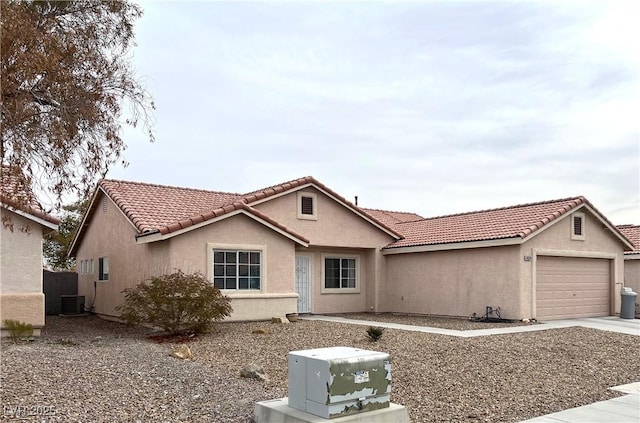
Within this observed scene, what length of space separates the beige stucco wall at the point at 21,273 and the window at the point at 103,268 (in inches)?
258

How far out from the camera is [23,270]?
47.3 ft

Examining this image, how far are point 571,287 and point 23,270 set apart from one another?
16.6 meters

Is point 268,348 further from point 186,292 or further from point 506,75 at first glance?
point 506,75

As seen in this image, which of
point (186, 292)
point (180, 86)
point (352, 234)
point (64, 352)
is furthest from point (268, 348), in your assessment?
point (352, 234)

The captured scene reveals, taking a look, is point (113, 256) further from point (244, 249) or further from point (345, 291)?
point (345, 291)

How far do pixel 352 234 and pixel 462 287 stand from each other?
440 centimetres

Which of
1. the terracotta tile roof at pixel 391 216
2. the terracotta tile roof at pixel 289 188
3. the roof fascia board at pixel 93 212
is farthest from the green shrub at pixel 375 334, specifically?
the terracotta tile roof at pixel 391 216

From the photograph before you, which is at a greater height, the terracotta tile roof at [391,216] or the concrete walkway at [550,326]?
the terracotta tile roof at [391,216]

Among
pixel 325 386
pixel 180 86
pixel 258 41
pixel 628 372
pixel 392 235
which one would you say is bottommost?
pixel 628 372

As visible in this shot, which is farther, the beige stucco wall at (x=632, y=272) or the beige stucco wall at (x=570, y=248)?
the beige stucco wall at (x=632, y=272)

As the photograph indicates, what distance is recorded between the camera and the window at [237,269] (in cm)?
1711

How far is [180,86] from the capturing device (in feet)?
45.0

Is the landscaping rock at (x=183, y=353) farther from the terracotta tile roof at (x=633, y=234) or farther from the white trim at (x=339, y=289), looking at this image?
the terracotta tile roof at (x=633, y=234)

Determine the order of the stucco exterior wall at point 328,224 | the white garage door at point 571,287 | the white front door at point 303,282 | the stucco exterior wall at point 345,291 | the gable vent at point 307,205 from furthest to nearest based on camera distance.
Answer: the stucco exterior wall at point 345,291
the white front door at point 303,282
the gable vent at point 307,205
the stucco exterior wall at point 328,224
the white garage door at point 571,287
